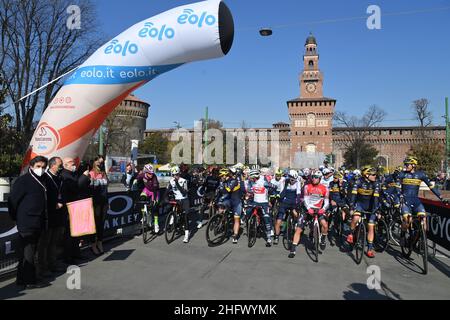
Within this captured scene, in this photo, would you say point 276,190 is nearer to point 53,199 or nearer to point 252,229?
point 252,229

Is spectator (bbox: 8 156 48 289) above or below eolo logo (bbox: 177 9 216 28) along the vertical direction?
below

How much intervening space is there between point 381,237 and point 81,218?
650cm

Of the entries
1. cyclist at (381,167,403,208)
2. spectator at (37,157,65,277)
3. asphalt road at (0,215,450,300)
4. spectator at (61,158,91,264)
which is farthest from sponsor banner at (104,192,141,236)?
cyclist at (381,167,403,208)

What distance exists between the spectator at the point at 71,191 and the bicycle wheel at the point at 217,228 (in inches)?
118

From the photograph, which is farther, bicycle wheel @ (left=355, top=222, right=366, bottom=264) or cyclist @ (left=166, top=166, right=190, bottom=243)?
cyclist @ (left=166, top=166, right=190, bottom=243)

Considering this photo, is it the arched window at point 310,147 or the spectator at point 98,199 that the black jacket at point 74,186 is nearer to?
the spectator at point 98,199

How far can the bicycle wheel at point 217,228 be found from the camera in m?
8.73

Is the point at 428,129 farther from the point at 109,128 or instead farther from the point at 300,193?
the point at 300,193

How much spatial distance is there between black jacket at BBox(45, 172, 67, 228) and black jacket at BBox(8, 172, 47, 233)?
1.03ft

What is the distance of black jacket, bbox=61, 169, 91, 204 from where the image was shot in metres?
6.44

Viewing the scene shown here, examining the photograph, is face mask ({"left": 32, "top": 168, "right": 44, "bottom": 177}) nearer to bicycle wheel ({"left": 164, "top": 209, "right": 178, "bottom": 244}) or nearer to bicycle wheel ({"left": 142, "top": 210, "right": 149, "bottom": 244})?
bicycle wheel ({"left": 142, "top": 210, "right": 149, "bottom": 244})

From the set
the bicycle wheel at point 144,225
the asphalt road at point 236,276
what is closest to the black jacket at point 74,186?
the asphalt road at point 236,276

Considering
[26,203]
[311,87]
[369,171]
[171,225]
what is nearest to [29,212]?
[26,203]
